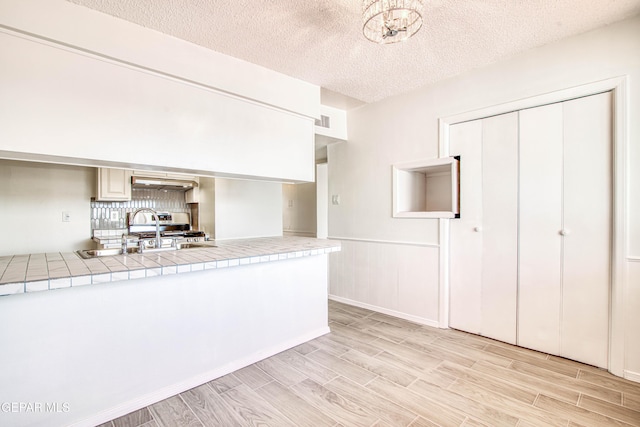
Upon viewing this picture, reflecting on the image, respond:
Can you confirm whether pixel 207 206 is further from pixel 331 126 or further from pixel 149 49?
pixel 149 49

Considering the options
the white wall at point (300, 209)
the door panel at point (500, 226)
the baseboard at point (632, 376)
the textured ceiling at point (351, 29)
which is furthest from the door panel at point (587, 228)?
the white wall at point (300, 209)

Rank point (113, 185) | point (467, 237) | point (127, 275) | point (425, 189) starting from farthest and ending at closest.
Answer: point (425, 189) → point (113, 185) → point (467, 237) → point (127, 275)

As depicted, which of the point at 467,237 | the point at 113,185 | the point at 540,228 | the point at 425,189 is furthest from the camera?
the point at 425,189

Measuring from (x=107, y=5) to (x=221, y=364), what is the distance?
2406 millimetres

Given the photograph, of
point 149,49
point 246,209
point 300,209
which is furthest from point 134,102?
point 300,209

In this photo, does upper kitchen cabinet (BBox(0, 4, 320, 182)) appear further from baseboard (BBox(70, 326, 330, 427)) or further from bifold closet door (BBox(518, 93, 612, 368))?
bifold closet door (BBox(518, 93, 612, 368))

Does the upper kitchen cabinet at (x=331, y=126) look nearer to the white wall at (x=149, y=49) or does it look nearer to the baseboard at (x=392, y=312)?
the white wall at (x=149, y=49)

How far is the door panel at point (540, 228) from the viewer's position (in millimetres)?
2320

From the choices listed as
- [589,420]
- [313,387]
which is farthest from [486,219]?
[313,387]

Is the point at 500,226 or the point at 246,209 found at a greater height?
the point at 246,209

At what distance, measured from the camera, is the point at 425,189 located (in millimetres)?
3652

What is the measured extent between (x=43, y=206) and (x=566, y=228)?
14.8 feet

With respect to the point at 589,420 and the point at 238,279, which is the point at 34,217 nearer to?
the point at 238,279

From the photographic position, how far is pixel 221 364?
7.06ft
